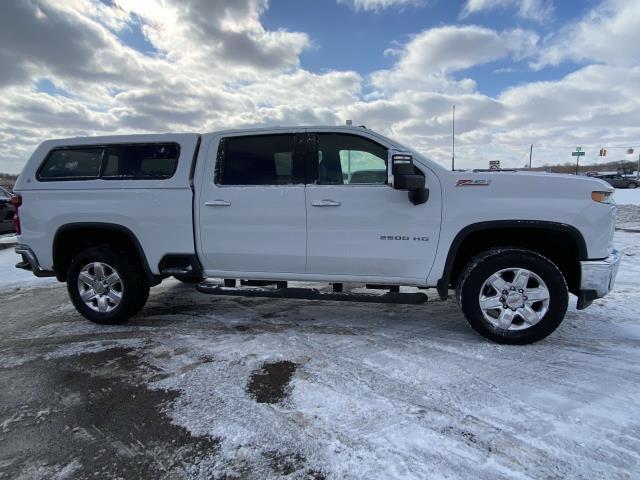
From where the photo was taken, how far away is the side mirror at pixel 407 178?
3.43 meters

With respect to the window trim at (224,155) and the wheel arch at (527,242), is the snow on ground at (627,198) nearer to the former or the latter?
the wheel arch at (527,242)

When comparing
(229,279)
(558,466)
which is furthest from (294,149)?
(558,466)

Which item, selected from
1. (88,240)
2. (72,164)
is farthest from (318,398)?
(72,164)

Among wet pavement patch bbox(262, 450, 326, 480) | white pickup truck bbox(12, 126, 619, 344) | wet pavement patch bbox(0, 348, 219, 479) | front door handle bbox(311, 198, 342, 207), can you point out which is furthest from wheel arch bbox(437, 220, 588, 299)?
wet pavement patch bbox(0, 348, 219, 479)

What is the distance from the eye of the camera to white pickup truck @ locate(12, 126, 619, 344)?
3.61 metres

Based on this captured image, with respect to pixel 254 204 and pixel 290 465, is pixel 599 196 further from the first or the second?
pixel 290 465

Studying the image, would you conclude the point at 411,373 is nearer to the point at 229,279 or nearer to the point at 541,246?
the point at 541,246

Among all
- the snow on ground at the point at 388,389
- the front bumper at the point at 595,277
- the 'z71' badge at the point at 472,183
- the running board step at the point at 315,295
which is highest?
the 'z71' badge at the point at 472,183

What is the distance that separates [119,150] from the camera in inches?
174

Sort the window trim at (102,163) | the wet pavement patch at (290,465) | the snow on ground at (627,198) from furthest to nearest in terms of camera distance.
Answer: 1. the snow on ground at (627,198)
2. the window trim at (102,163)
3. the wet pavement patch at (290,465)

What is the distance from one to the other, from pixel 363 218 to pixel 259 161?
3.97 ft

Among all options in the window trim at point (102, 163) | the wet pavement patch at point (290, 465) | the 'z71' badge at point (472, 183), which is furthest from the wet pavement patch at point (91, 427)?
the 'z71' badge at point (472, 183)

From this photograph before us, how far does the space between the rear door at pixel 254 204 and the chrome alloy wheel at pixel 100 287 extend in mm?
1106

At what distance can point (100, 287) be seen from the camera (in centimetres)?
452
